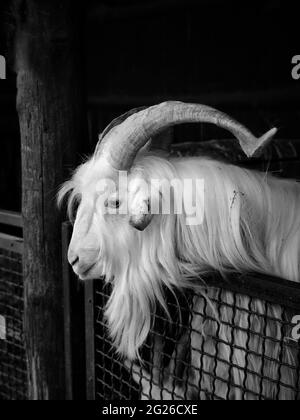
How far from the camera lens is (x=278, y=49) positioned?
473 cm

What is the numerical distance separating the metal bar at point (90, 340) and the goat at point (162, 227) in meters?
0.21

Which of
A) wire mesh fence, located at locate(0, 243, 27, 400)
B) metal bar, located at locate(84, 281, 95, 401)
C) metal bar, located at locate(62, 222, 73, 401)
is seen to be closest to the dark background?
wire mesh fence, located at locate(0, 243, 27, 400)

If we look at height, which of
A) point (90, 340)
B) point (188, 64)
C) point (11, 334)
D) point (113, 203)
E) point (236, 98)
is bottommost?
point (11, 334)

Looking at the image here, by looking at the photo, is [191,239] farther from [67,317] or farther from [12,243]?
[12,243]

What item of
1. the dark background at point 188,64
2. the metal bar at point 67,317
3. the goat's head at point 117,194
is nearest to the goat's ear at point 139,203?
the goat's head at point 117,194

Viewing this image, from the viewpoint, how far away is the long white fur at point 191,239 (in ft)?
6.63

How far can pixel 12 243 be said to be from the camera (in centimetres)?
279

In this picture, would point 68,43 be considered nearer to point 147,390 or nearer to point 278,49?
point 147,390

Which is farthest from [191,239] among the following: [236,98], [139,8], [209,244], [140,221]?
[139,8]

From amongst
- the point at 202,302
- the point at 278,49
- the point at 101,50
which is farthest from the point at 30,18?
the point at 101,50

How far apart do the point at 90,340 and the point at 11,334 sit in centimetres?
96

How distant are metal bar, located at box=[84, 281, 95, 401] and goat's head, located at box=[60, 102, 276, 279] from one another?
0.73 feet

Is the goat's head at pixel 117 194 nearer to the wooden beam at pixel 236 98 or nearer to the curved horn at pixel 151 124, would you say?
the curved horn at pixel 151 124

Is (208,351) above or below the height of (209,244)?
below
